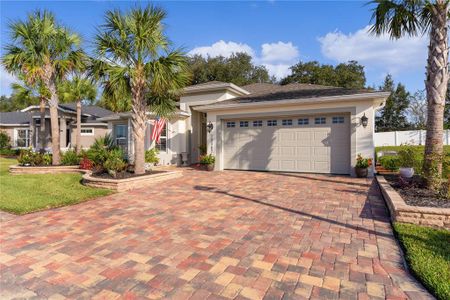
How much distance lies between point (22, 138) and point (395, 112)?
160ft

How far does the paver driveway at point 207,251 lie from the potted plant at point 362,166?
11.4ft

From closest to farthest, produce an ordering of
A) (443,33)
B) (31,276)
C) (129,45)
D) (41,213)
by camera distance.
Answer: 1. (31,276)
2. (41,213)
3. (443,33)
4. (129,45)

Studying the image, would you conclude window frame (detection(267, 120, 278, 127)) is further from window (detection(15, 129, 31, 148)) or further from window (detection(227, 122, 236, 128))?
window (detection(15, 129, 31, 148))

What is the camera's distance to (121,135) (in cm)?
1716

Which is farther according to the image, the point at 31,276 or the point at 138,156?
the point at 138,156

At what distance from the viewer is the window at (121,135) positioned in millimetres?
16953

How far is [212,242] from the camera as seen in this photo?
13.7ft

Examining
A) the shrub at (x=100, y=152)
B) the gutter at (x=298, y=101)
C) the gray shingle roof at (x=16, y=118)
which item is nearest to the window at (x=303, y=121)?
the gutter at (x=298, y=101)

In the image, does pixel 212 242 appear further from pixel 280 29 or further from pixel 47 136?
pixel 47 136

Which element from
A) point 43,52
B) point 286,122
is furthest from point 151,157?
point 286,122

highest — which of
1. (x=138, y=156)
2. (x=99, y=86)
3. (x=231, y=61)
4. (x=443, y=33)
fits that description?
(x=231, y=61)

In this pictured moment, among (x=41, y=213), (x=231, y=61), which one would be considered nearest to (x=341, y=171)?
(x=41, y=213)

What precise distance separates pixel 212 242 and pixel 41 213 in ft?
13.8

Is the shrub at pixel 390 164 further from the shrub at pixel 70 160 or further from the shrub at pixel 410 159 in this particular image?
the shrub at pixel 70 160
